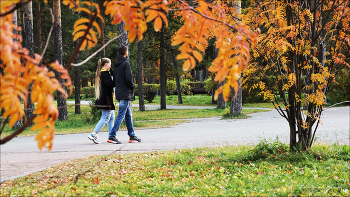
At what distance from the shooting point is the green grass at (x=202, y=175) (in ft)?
11.3

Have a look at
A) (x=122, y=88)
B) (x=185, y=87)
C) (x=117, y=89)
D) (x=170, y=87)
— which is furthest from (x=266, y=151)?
(x=170, y=87)

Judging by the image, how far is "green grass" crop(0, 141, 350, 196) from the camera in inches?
136

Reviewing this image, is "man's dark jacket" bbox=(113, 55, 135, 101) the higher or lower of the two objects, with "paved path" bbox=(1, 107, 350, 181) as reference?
higher

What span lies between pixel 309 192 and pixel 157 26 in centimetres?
259

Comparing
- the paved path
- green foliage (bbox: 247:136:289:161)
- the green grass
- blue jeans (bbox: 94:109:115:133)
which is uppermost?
blue jeans (bbox: 94:109:115:133)

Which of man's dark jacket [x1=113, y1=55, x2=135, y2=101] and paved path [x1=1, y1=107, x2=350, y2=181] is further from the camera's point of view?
man's dark jacket [x1=113, y1=55, x2=135, y2=101]

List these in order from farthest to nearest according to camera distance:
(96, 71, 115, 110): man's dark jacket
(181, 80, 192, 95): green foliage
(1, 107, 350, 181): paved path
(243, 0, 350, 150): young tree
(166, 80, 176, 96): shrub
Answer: (166, 80, 176, 96): shrub
(181, 80, 192, 95): green foliage
(96, 71, 115, 110): man's dark jacket
(1, 107, 350, 181): paved path
(243, 0, 350, 150): young tree

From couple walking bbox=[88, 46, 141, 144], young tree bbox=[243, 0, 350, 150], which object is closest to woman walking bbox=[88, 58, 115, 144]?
couple walking bbox=[88, 46, 141, 144]

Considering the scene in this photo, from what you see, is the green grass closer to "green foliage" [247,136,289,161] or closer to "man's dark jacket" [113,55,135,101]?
"green foliage" [247,136,289,161]

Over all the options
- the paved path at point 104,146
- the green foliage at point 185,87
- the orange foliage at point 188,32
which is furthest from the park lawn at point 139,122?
the green foliage at point 185,87

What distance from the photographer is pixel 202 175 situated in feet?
13.6

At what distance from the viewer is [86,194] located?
134 inches

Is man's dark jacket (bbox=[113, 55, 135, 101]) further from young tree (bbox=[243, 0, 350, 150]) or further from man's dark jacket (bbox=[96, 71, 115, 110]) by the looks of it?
young tree (bbox=[243, 0, 350, 150])

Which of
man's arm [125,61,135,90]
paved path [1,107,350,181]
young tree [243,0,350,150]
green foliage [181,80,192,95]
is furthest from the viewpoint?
green foliage [181,80,192,95]
